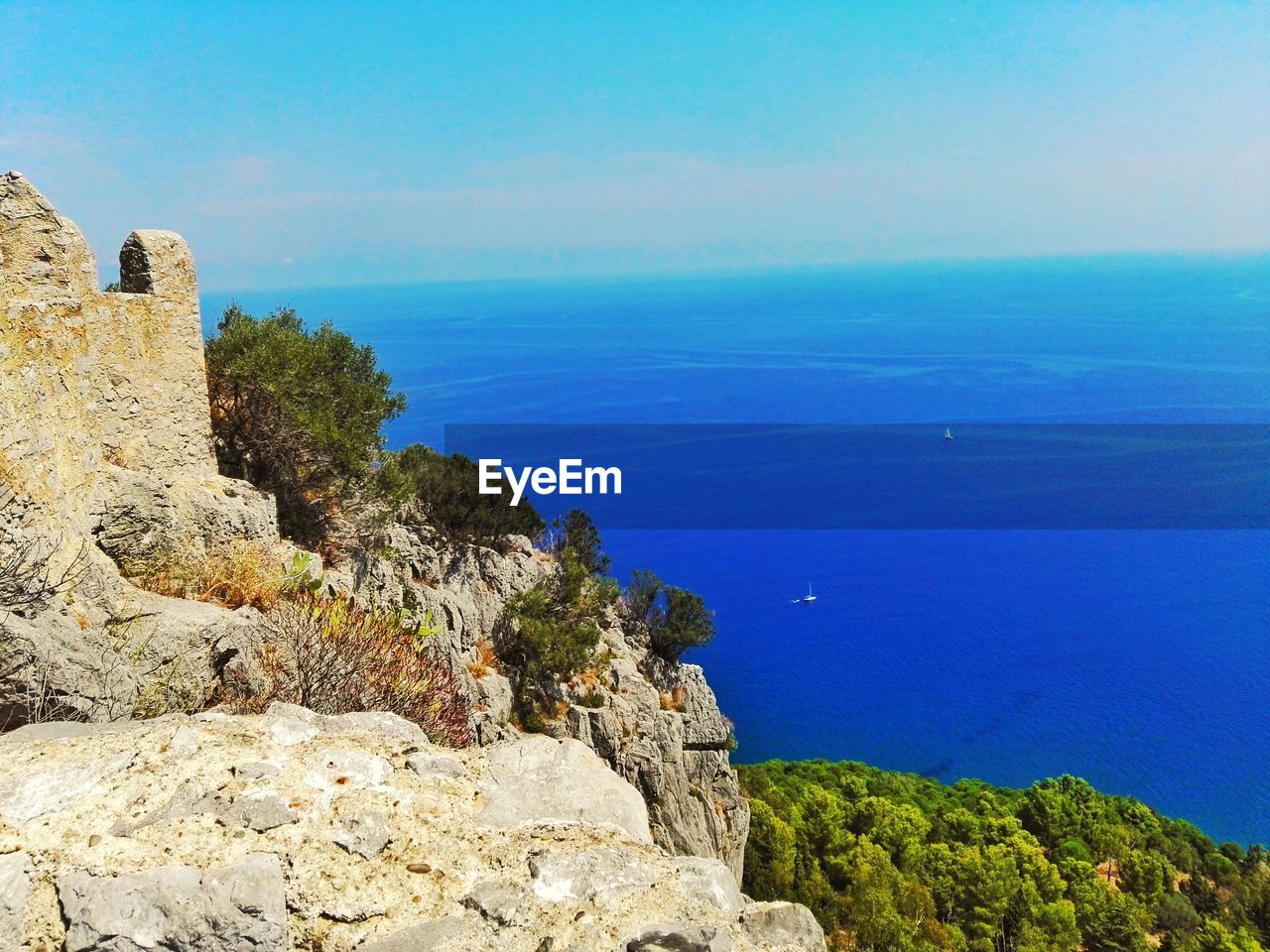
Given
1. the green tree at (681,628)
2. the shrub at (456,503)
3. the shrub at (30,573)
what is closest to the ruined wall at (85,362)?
the shrub at (30,573)

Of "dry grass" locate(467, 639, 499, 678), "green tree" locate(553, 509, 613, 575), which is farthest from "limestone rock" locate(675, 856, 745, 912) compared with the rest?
"green tree" locate(553, 509, 613, 575)

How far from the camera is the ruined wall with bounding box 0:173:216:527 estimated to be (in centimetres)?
665

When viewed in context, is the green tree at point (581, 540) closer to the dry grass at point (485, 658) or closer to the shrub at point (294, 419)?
the dry grass at point (485, 658)

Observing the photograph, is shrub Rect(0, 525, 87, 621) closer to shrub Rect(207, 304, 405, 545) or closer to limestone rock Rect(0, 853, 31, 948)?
limestone rock Rect(0, 853, 31, 948)

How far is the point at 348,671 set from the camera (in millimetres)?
6434

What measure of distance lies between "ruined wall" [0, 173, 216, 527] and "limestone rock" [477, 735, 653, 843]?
4.20m

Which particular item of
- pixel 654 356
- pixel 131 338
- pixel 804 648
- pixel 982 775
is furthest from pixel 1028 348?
pixel 131 338

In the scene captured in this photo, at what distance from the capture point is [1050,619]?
64062mm

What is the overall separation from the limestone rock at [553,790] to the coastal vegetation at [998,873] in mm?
17296

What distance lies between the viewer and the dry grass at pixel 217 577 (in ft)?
26.6

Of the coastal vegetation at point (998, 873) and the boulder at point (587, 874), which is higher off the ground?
the boulder at point (587, 874)

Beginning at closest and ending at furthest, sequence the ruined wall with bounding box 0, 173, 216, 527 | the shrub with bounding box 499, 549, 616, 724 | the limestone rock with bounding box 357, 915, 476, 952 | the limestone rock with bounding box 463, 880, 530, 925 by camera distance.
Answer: the limestone rock with bounding box 357, 915, 476, 952, the limestone rock with bounding box 463, 880, 530, 925, the ruined wall with bounding box 0, 173, 216, 527, the shrub with bounding box 499, 549, 616, 724

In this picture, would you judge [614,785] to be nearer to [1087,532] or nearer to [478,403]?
[1087,532]

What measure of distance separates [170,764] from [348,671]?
2.75 metres
